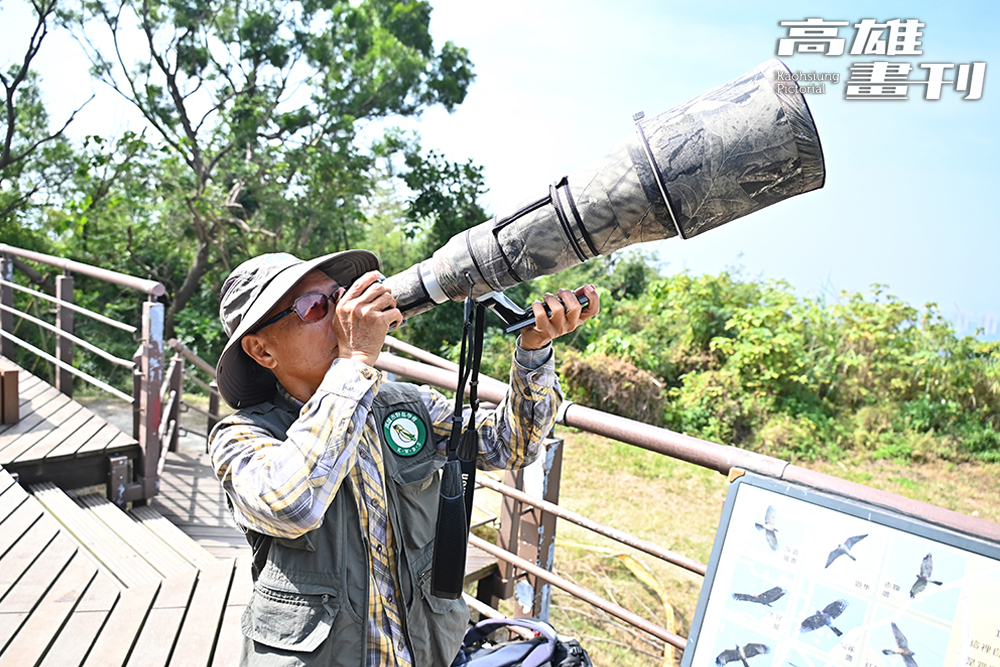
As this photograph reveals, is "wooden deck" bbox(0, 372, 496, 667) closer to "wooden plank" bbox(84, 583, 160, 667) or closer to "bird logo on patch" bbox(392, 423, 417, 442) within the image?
"wooden plank" bbox(84, 583, 160, 667)

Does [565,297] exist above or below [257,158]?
below

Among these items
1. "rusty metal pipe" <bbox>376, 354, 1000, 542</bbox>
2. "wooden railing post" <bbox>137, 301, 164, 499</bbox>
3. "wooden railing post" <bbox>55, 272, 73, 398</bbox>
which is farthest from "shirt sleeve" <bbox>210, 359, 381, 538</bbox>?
"wooden railing post" <bbox>55, 272, 73, 398</bbox>

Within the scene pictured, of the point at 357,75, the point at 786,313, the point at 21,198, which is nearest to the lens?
the point at 786,313

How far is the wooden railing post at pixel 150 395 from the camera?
3350mm

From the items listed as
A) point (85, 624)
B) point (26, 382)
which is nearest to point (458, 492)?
point (85, 624)

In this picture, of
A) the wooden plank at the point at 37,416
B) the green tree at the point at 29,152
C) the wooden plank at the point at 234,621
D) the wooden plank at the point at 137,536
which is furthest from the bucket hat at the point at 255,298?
the green tree at the point at 29,152

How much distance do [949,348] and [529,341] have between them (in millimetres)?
8261

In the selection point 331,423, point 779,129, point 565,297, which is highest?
point 779,129

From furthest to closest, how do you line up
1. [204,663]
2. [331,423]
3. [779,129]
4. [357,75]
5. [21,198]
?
[357,75]
[21,198]
[204,663]
[331,423]
[779,129]

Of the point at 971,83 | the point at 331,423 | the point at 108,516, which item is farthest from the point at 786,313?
the point at 331,423

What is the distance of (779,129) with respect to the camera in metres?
1.06

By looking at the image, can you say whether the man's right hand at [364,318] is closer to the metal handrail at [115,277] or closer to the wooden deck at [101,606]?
the wooden deck at [101,606]

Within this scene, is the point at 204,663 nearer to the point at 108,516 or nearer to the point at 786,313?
the point at 108,516

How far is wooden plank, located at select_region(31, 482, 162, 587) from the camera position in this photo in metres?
2.55
